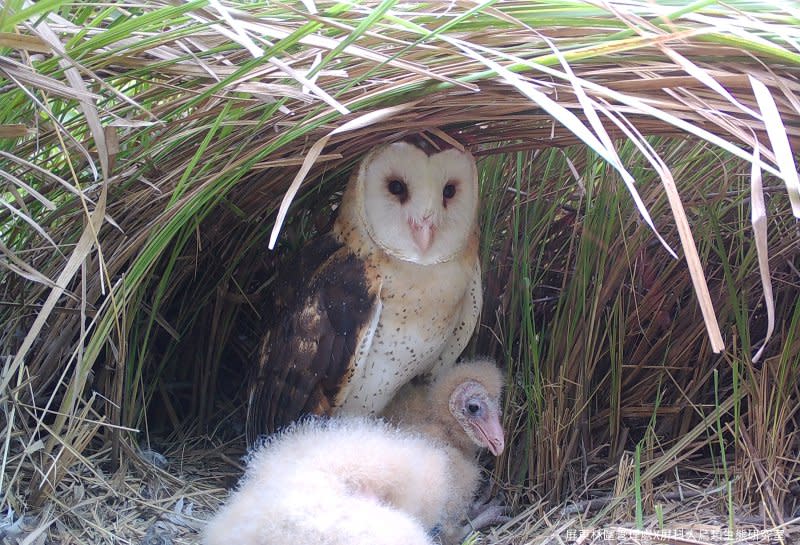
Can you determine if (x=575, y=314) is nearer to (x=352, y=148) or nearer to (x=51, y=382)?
(x=352, y=148)

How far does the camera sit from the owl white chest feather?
6.82ft

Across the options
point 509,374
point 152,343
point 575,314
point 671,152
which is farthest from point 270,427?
point 671,152

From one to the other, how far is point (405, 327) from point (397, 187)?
0.37 meters

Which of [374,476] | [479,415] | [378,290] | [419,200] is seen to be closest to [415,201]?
[419,200]

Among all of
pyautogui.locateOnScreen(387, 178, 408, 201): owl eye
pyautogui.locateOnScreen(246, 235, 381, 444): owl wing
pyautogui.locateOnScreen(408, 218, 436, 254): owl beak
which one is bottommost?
pyautogui.locateOnScreen(246, 235, 381, 444): owl wing

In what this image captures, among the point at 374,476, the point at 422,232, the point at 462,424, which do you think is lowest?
the point at 462,424

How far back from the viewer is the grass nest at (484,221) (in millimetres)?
1443

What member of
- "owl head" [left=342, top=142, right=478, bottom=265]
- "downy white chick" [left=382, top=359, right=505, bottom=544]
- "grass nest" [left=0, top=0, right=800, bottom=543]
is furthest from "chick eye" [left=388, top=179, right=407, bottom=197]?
"downy white chick" [left=382, top=359, right=505, bottom=544]

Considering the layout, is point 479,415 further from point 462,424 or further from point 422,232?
point 422,232

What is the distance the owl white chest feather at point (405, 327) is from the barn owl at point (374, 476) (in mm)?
116

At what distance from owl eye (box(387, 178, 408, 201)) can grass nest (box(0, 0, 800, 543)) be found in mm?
112

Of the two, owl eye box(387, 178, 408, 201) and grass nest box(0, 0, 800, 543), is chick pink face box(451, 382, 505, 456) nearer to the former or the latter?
grass nest box(0, 0, 800, 543)

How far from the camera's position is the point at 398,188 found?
6.74ft

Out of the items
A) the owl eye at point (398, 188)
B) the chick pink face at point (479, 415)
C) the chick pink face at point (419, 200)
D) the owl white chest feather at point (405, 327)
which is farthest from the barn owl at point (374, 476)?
the owl eye at point (398, 188)
